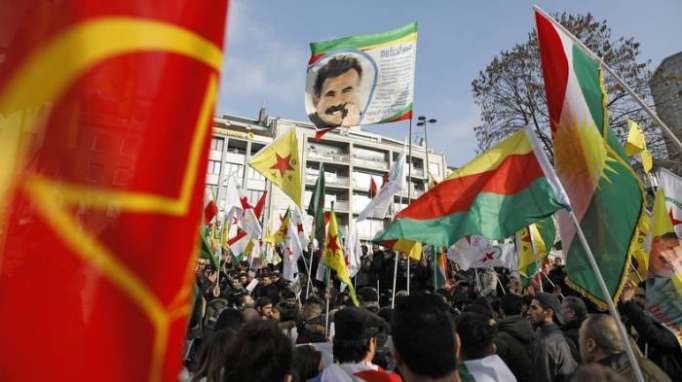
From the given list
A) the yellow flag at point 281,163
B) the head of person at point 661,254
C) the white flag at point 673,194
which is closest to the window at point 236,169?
the yellow flag at point 281,163

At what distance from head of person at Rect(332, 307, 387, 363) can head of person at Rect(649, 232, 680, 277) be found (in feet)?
6.51

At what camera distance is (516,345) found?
138 inches

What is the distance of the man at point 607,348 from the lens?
2590mm

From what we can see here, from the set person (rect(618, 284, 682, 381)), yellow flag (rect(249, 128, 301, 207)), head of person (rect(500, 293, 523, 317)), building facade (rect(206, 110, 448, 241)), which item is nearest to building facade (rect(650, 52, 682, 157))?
yellow flag (rect(249, 128, 301, 207))

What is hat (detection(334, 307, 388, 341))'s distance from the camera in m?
2.48

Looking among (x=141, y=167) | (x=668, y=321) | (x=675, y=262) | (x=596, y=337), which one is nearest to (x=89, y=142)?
(x=141, y=167)

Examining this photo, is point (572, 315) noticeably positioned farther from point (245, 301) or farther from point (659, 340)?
point (245, 301)

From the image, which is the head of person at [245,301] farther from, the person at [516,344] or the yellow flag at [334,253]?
the person at [516,344]

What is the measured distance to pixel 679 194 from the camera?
4.34 metres

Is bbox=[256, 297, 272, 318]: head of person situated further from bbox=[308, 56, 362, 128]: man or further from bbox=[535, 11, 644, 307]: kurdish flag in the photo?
bbox=[535, 11, 644, 307]: kurdish flag

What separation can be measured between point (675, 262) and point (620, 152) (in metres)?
0.82

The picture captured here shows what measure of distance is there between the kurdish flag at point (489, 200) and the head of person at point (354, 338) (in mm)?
1333

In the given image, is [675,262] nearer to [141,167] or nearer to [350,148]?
[141,167]

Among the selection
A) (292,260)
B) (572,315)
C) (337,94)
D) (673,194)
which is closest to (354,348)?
(572,315)
